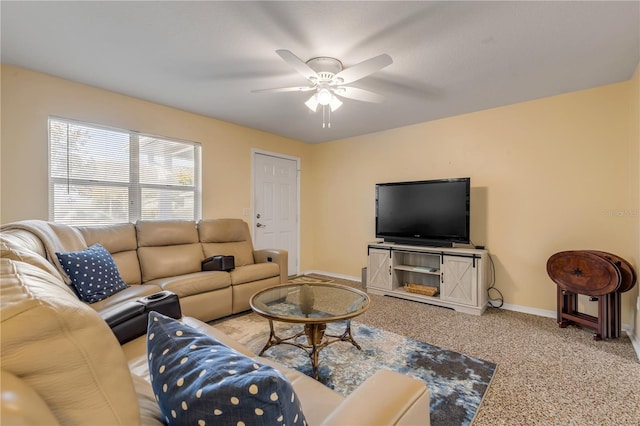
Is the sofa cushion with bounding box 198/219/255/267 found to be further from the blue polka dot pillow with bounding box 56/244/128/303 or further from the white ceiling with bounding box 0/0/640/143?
the white ceiling with bounding box 0/0/640/143

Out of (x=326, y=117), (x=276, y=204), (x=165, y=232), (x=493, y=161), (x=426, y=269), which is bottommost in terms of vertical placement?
(x=426, y=269)

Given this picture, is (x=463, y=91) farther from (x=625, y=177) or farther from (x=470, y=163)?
(x=625, y=177)

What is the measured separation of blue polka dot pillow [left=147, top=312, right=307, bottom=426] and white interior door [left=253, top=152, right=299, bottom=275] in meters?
3.87

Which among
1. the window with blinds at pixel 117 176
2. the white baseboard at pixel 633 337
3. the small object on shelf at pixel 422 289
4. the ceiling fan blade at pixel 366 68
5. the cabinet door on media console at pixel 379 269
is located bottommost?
the white baseboard at pixel 633 337

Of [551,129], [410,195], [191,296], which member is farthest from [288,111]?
[551,129]

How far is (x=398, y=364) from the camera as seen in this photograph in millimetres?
2162

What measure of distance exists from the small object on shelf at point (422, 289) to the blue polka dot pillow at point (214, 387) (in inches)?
131

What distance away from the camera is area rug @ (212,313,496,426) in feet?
5.75

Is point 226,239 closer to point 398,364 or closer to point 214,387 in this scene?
point 398,364

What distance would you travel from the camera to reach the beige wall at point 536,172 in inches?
113

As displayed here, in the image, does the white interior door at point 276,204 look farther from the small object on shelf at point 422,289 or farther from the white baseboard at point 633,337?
the white baseboard at point 633,337

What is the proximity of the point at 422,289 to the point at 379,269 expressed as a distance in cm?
62

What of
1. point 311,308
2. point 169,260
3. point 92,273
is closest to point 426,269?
point 311,308

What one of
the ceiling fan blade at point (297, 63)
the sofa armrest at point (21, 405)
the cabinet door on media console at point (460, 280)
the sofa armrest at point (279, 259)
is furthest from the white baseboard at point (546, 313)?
the sofa armrest at point (21, 405)
